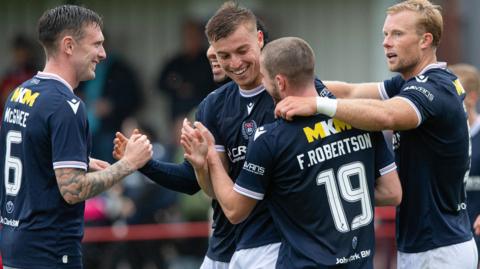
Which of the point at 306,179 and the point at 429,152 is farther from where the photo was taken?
the point at 429,152

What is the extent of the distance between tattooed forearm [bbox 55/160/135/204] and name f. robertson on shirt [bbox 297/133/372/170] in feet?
3.99

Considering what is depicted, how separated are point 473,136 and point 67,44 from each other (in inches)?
165

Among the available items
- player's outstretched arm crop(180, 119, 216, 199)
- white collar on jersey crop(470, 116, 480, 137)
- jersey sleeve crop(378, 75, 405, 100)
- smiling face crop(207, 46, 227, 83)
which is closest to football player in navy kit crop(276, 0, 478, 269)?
jersey sleeve crop(378, 75, 405, 100)

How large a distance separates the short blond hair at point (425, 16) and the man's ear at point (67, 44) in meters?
2.06

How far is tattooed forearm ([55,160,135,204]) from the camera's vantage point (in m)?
6.36

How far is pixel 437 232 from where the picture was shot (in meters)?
6.73

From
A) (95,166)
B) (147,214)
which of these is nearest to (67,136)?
(95,166)

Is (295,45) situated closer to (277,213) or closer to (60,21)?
(277,213)

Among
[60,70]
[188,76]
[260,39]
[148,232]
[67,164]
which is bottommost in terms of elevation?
[148,232]

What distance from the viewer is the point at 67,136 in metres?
6.36

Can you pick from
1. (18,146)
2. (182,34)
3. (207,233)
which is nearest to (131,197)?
(207,233)

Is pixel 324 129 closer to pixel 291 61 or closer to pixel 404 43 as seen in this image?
pixel 291 61

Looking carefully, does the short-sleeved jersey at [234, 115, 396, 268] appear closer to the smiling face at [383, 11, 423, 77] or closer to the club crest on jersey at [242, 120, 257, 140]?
the club crest on jersey at [242, 120, 257, 140]

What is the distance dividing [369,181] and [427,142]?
2.05 ft
